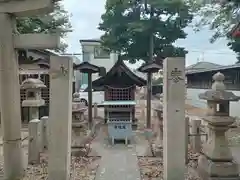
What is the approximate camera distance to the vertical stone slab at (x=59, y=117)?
5223 mm

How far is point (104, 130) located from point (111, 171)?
5.72 meters

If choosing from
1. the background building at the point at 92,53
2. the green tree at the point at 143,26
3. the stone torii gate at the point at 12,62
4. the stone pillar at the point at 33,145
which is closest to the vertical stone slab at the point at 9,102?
the stone torii gate at the point at 12,62

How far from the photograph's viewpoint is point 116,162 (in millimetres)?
7367

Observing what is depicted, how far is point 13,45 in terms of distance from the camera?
565cm

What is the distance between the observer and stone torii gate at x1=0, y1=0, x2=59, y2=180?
555 centimetres

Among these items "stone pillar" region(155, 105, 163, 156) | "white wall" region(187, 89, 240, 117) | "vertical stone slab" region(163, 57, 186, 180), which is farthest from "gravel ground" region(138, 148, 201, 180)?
"white wall" region(187, 89, 240, 117)

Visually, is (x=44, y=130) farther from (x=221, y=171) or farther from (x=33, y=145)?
(x=221, y=171)

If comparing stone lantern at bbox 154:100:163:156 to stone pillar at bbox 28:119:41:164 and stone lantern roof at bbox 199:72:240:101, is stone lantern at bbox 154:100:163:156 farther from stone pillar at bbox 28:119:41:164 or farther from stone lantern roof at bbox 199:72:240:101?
stone pillar at bbox 28:119:41:164

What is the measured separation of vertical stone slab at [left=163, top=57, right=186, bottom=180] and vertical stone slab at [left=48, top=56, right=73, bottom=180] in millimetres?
1632

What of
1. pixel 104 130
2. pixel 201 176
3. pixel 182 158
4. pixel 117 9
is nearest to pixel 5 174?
pixel 182 158

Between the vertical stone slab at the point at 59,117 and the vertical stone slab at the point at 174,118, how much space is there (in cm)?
163

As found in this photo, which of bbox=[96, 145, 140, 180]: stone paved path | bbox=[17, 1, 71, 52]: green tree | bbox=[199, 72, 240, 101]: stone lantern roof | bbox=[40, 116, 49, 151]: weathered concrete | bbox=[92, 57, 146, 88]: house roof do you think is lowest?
bbox=[96, 145, 140, 180]: stone paved path

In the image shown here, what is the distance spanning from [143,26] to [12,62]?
51.1 ft

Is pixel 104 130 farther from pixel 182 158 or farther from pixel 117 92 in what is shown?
pixel 182 158
